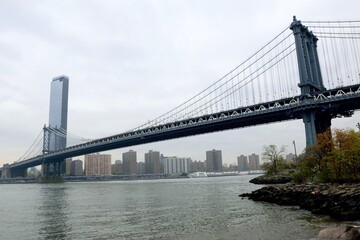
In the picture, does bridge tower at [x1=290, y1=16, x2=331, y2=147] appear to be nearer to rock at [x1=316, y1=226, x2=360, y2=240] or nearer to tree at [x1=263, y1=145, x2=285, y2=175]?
tree at [x1=263, y1=145, x2=285, y2=175]

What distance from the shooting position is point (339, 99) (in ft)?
176

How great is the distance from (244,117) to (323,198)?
4423 cm

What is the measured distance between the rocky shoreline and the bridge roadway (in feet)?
96.0

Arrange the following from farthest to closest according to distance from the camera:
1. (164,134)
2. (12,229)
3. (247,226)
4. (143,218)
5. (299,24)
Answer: (164,134)
(299,24)
(143,218)
(12,229)
(247,226)

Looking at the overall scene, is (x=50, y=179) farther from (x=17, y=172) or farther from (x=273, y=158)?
(x=273, y=158)

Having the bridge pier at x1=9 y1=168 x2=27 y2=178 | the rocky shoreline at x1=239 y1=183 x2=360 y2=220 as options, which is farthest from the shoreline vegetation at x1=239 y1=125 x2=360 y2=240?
the bridge pier at x1=9 y1=168 x2=27 y2=178

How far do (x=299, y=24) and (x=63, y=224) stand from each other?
56134 mm

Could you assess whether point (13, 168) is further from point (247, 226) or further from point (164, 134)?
point (247, 226)

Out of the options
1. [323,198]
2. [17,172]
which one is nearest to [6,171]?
[17,172]

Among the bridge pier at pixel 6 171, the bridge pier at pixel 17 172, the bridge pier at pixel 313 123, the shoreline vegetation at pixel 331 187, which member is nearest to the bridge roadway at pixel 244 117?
the bridge pier at pixel 313 123

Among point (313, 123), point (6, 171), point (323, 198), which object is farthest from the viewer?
point (6, 171)

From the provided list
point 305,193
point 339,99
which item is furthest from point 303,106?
point 305,193

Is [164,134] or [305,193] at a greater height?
[164,134]

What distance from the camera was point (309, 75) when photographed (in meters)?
60.1
